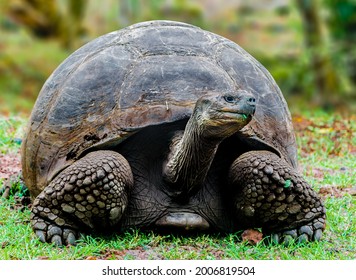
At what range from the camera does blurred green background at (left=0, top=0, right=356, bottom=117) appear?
16.5 meters

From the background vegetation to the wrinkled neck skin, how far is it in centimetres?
35

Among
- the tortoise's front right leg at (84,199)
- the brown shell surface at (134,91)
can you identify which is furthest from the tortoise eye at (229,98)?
the tortoise's front right leg at (84,199)

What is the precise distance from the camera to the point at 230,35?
26469mm

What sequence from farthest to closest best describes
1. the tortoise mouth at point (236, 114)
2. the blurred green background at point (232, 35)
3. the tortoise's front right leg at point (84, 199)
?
1. the blurred green background at point (232, 35)
2. the tortoise's front right leg at point (84, 199)
3. the tortoise mouth at point (236, 114)

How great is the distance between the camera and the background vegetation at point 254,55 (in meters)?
4.12

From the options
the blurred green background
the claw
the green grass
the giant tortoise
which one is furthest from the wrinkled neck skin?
the blurred green background

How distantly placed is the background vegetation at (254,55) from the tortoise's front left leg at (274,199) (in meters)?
0.14

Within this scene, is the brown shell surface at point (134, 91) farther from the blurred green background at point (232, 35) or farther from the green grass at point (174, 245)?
the blurred green background at point (232, 35)

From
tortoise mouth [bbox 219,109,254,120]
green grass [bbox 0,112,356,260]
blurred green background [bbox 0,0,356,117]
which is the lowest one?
green grass [bbox 0,112,356,260]

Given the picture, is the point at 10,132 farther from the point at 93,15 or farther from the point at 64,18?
the point at 93,15

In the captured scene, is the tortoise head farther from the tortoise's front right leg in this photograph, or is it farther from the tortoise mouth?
the tortoise's front right leg

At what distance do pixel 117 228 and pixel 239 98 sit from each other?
48.9 inches

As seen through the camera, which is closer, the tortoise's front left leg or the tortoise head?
the tortoise head

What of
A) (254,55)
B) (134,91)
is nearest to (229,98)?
(134,91)
